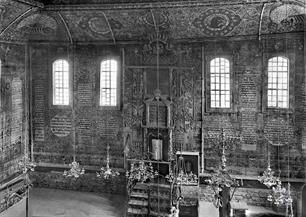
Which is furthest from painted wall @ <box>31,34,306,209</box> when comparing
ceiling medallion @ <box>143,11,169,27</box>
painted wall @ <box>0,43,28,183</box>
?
ceiling medallion @ <box>143,11,169,27</box>

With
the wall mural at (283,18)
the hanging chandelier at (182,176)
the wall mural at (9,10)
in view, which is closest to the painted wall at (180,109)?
the wall mural at (283,18)

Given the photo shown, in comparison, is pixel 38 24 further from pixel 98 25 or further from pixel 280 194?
pixel 280 194

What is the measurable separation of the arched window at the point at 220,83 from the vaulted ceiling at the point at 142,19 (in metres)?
1.33

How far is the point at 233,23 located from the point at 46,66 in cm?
941

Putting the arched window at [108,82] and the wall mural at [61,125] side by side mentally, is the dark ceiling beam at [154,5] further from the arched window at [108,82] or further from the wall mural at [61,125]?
the wall mural at [61,125]

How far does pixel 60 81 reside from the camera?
17453 mm

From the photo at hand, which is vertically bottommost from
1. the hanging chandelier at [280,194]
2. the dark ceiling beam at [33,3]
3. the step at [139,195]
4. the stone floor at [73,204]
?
the stone floor at [73,204]

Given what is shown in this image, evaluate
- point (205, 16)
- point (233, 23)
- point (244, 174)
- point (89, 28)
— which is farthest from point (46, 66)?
point (244, 174)

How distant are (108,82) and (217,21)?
19.8 ft

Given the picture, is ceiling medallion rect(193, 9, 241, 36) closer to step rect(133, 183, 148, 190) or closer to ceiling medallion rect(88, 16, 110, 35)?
ceiling medallion rect(88, 16, 110, 35)

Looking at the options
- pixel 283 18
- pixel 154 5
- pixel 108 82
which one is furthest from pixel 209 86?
pixel 108 82

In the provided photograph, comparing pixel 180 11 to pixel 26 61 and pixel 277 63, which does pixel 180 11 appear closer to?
pixel 277 63

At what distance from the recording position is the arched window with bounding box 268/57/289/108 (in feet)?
49.9

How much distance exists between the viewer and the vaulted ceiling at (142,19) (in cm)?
1333
